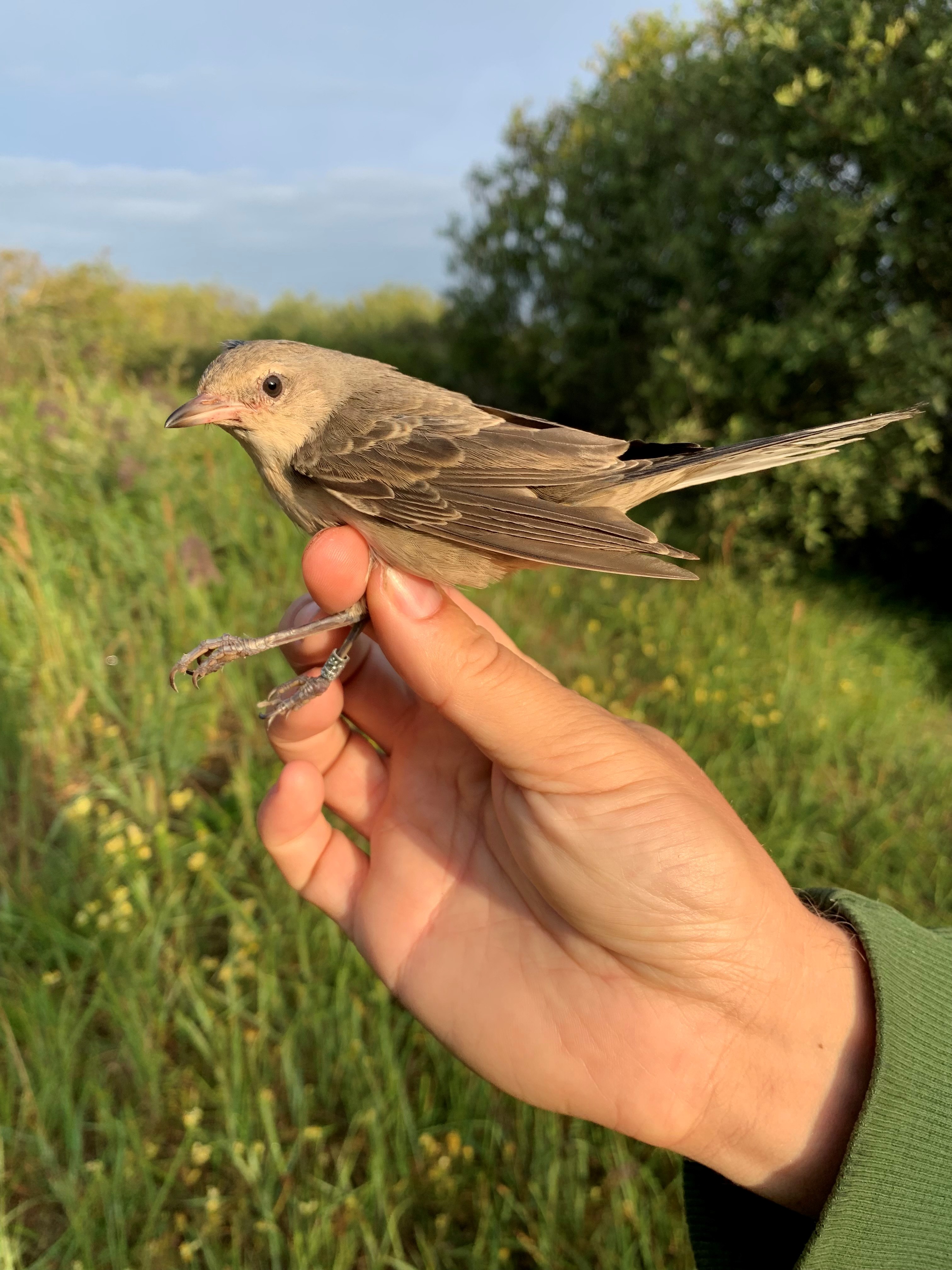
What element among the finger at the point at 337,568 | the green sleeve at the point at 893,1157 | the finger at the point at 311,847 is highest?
the finger at the point at 337,568

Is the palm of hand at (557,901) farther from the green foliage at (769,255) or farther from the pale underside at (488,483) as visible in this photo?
the green foliage at (769,255)

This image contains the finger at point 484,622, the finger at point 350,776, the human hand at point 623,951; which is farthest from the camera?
the finger at point 350,776

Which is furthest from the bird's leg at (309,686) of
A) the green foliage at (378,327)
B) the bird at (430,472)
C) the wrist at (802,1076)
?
the green foliage at (378,327)

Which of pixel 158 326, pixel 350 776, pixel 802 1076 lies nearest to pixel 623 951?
pixel 802 1076

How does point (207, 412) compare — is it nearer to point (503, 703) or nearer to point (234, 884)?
point (503, 703)

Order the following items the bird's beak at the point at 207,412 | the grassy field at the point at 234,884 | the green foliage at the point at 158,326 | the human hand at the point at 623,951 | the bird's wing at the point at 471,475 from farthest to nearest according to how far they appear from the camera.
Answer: the green foliage at the point at 158,326, the grassy field at the point at 234,884, the bird's beak at the point at 207,412, the bird's wing at the point at 471,475, the human hand at the point at 623,951

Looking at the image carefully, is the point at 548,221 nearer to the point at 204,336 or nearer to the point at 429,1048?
the point at 429,1048

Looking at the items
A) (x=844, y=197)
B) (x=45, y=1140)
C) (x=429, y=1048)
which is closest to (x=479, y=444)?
(x=429, y=1048)
